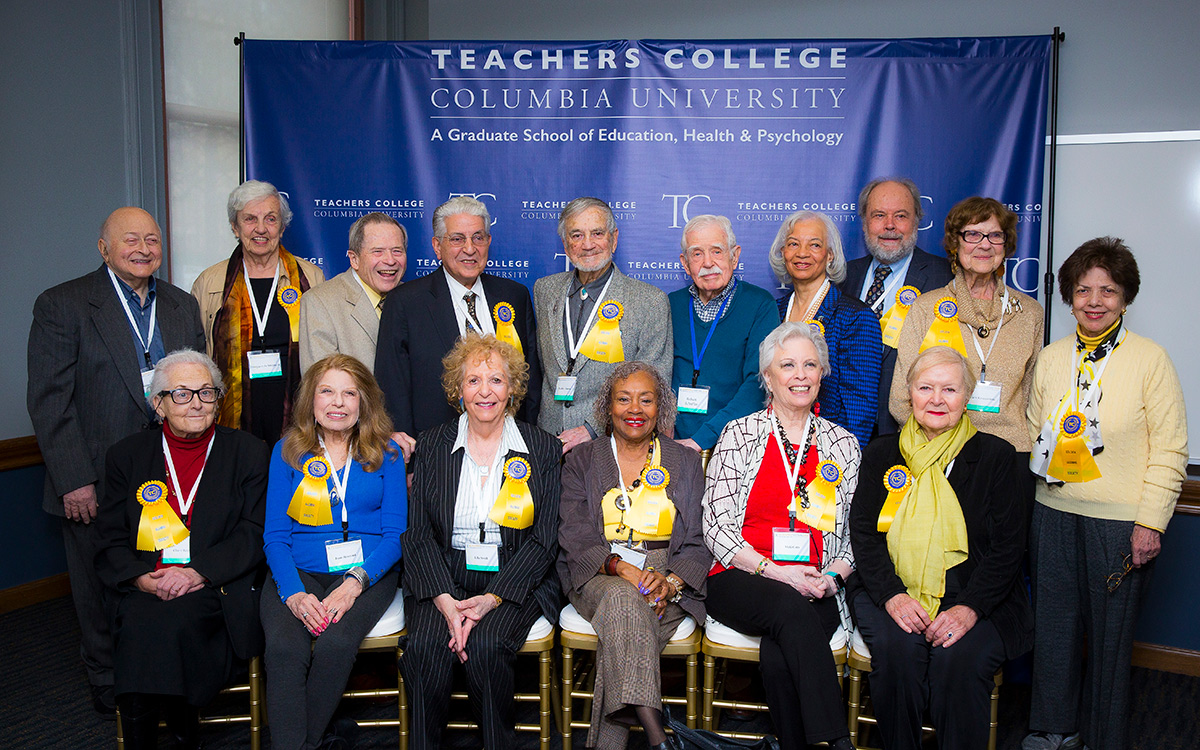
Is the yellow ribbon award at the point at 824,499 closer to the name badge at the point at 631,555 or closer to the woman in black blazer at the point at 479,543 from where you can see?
the name badge at the point at 631,555

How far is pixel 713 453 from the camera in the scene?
9.72 feet

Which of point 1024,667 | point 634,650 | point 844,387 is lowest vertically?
point 1024,667

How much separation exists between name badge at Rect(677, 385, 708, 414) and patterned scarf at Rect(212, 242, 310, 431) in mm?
1630

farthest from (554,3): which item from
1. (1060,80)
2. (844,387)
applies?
(844,387)

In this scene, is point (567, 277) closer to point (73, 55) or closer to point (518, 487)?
point (518, 487)

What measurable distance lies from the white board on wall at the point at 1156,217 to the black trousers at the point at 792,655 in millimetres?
2596

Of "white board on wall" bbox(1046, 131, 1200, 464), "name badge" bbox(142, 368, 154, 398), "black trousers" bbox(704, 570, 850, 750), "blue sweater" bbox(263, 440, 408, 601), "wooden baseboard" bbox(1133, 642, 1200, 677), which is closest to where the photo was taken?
"black trousers" bbox(704, 570, 850, 750)

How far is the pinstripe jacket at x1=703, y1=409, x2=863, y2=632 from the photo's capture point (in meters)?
2.81

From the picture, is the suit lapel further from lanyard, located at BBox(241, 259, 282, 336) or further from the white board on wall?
the white board on wall

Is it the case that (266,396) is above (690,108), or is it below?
below

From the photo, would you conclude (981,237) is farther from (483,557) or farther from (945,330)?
(483,557)

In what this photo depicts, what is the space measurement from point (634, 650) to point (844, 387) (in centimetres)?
129

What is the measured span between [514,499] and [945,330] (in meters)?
1.69

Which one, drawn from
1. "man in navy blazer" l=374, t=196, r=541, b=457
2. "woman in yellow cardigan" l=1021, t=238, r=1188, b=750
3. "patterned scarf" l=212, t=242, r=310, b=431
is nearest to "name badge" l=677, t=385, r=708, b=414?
"man in navy blazer" l=374, t=196, r=541, b=457
